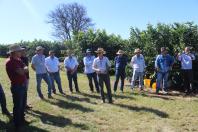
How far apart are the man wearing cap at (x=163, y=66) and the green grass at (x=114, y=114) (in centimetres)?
111

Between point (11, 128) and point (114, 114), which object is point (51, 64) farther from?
point (11, 128)

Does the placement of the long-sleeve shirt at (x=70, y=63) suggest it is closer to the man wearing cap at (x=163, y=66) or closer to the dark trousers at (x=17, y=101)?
the man wearing cap at (x=163, y=66)

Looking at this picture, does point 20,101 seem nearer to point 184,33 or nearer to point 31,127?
point 31,127

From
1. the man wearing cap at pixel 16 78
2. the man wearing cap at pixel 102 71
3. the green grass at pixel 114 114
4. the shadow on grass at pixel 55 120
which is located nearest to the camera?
the man wearing cap at pixel 16 78

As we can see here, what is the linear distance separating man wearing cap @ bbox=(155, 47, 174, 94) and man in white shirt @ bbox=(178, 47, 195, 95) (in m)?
0.49

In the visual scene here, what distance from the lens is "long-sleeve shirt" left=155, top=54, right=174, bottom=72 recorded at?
15922 mm

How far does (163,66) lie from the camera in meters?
16.0

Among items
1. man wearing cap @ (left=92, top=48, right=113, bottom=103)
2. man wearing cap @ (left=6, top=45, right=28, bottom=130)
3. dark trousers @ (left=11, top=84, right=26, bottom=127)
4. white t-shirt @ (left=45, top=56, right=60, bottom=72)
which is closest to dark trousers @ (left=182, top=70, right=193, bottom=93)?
man wearing cap @ (left=92, top=48, right=113, bottom=103)

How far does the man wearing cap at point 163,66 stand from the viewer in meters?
15.9

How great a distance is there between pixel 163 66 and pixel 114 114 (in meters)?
5.08

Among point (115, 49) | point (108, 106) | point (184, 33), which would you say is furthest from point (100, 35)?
point (108, 106)

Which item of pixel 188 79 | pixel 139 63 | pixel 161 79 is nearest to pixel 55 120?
pixel 139 63

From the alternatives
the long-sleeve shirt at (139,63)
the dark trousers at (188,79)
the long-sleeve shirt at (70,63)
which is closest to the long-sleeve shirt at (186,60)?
the dark trousers at (188,79)

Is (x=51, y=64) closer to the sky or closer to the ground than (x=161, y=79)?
closer to the sky
